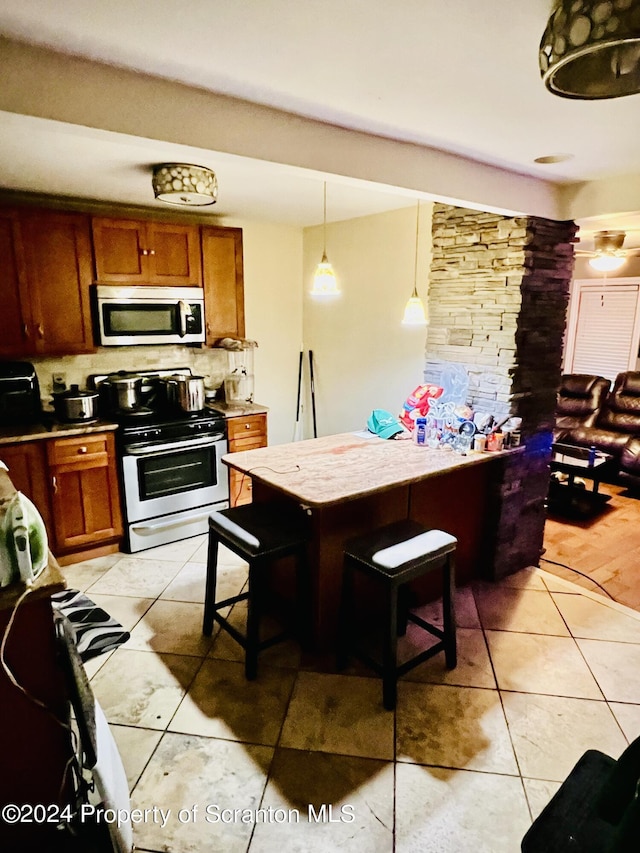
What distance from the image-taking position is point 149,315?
12.3 ft

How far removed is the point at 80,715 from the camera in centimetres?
151

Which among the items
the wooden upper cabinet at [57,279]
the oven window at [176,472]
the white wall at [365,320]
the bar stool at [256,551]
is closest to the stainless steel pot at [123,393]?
the wooden upper cabinet at [57,279]

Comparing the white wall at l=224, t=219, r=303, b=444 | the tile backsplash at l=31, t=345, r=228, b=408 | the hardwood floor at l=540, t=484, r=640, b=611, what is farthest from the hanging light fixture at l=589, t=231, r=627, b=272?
the tile backsplash at l=31, t=345, r=228, b=408

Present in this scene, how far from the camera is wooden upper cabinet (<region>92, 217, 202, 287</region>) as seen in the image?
347 centimetres

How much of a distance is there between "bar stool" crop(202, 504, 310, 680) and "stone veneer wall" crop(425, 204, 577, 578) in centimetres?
138

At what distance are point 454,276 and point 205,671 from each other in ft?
8.65

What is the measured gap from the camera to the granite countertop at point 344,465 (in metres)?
2.29

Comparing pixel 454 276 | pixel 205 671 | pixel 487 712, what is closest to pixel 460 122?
pixel 454 276

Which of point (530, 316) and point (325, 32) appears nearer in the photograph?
point (325, 32)

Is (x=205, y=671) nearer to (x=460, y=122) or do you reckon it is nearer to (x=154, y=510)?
(x=154, y=510)

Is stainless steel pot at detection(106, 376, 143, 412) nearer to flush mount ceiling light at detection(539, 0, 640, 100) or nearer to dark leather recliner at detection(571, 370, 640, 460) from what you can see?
flush mount ceiling light at detection(539, 0, 640, 100)

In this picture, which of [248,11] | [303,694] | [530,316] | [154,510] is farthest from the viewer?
[154,510]

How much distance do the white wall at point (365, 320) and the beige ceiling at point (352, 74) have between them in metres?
1.29

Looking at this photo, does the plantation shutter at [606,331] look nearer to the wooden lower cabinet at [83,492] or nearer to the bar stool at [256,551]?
the bar stool at [256,551]
